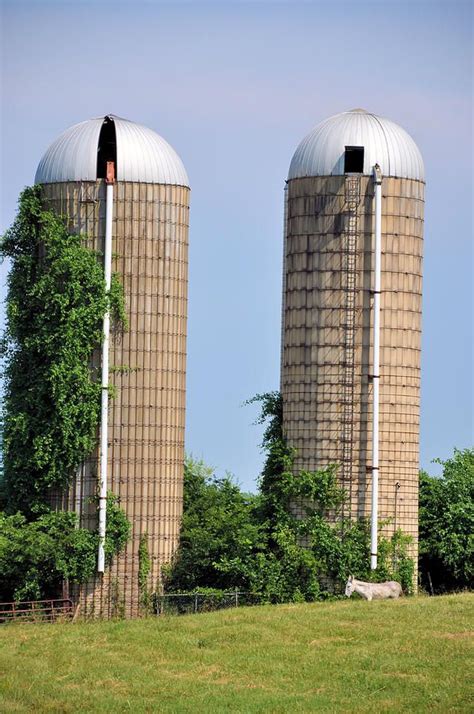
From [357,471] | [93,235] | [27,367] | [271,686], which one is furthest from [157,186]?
[271,686]

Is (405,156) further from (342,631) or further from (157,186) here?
(342,631)

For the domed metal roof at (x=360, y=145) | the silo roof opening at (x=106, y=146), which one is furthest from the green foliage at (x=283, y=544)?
the silo roof opening at (x=106, y=146)

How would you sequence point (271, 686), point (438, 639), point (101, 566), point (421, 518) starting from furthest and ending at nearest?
point (421, 518)
point (101, 566)
point (438, 639)
point (271, 686)

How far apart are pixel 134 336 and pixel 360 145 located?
9.40 metres

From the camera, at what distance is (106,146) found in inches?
2333

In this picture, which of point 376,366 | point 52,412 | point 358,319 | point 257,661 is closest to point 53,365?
point 52,412

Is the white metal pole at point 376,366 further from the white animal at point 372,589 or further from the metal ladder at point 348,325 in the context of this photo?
the white animal at point 372,589

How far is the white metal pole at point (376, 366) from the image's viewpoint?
56.9 metres

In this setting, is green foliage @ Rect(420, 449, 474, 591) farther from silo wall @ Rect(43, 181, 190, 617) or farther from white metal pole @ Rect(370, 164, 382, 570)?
silo wall @ Rect(43, 181, 190, 617)

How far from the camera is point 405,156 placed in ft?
193

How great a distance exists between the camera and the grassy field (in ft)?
139

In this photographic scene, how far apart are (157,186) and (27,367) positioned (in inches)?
280

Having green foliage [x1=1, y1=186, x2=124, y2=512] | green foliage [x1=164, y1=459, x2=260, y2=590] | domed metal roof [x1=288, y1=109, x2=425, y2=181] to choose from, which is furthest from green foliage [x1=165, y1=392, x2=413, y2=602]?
domed metal roof [x1=288, y1=109, x2=425, y2=181]

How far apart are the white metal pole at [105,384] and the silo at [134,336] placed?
0.18 ft
